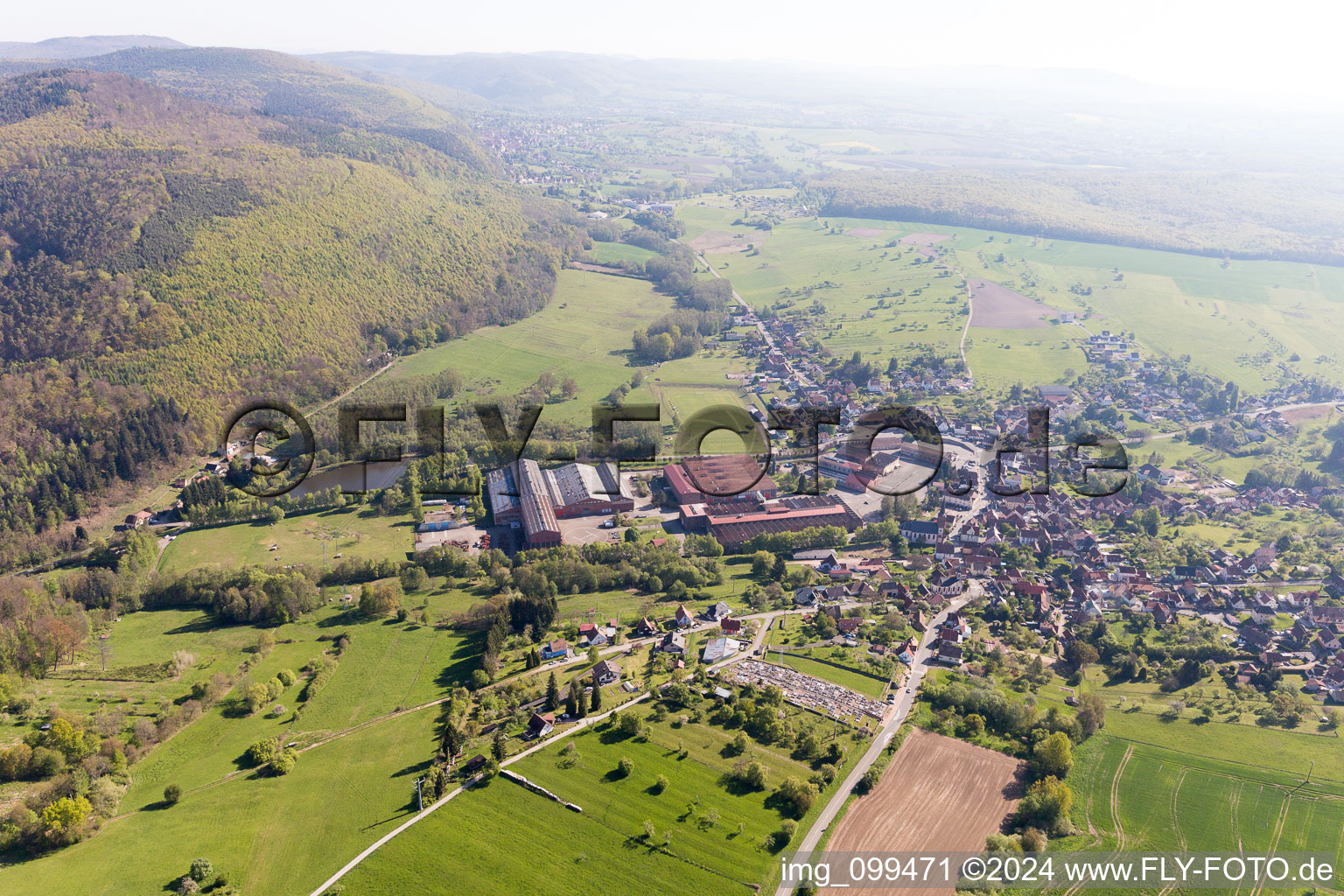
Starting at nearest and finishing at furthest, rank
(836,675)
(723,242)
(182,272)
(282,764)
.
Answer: (282,764)
(836,675)
(182,272)
(723,242)

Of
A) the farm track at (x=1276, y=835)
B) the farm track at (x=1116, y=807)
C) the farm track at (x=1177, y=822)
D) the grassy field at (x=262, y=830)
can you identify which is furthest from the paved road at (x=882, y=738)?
the grassy field at (x=262, y=830)

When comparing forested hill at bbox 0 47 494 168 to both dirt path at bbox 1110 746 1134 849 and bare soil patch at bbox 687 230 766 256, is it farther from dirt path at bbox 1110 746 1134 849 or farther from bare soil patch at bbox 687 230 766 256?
dirt path at bbox 1110 746 1134 849

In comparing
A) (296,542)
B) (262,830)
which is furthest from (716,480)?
(262,830)

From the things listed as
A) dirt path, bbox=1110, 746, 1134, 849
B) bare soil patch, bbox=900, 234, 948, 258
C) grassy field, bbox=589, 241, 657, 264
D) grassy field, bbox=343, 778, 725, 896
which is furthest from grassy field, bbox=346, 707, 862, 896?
bare soil patch, bbox=900, 234, 948, 258

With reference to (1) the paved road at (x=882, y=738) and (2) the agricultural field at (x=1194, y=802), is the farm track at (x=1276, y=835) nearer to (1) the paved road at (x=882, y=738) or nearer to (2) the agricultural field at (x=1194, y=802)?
(2) the agricultural field at (x=1194, y=802)

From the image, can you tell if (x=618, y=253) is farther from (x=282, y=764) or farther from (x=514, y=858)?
(x=514, y=858)

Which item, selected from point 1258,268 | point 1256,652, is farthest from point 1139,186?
point 1256,652
